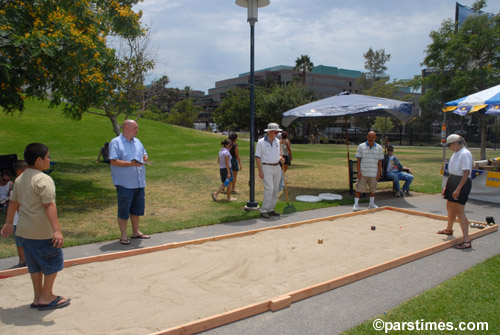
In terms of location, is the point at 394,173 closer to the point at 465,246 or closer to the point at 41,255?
the point at 465,246

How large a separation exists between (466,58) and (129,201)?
78.6ft

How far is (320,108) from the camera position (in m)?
10.6

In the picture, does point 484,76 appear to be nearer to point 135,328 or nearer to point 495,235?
point 495,235

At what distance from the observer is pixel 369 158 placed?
28.2ft

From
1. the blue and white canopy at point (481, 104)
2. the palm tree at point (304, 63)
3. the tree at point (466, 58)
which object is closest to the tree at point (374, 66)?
the palm tree at point (304, 63)

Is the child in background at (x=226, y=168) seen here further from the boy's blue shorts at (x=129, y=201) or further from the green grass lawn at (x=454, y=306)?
the green grass lawn at (x=454, y=306)

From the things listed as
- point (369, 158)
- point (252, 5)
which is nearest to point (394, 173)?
point (369, 158)

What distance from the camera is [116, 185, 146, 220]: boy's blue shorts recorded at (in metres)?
5.76

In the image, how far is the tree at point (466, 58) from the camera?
2142 cm

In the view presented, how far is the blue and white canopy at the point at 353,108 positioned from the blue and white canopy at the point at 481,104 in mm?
1831

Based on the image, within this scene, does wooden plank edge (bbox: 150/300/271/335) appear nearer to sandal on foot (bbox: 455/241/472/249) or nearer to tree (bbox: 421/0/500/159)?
sandal on foot (bbox: 455/241/472/249)

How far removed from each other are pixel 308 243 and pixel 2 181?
20.7ft

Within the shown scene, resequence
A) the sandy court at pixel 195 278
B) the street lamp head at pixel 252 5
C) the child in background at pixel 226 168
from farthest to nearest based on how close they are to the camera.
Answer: the child in background at pixel 226 168 < the street lamp head at pixel 252 5 < the sandy court at pixel 195 278

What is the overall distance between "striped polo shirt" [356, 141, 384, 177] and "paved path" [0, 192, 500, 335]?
2.23m
